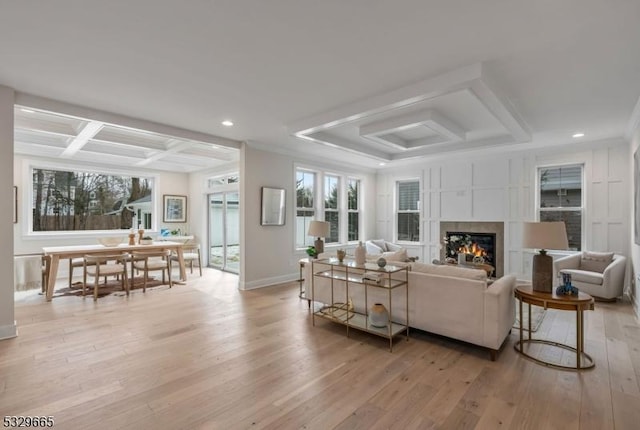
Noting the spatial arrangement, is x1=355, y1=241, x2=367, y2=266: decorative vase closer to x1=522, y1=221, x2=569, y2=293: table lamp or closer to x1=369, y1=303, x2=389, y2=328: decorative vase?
x1=369, y1=303, x2=389, y2=328: decorative vase

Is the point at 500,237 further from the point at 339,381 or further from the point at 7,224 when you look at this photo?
the point at 7,224

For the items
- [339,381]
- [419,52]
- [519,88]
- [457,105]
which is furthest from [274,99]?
[339,381]

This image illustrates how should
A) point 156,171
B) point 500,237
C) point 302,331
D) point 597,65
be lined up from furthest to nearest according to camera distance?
point 156,171
point 500,237
point 302,331
point 597,65

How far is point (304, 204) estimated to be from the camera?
22.2ft

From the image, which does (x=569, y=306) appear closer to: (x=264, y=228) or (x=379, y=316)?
(x=379, y=316)

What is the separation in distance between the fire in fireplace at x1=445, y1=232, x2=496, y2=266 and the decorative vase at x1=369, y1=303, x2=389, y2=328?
3830mm

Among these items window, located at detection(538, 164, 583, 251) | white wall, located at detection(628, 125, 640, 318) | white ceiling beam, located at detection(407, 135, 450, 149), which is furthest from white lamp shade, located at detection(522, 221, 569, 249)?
window, located at detection(538, 164, 583, 251)

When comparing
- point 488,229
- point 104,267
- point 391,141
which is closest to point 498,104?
point 391,141

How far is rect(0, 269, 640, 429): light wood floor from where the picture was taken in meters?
2.04

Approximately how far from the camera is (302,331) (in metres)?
3.53

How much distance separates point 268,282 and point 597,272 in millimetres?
5455

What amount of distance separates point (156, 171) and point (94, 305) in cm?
431

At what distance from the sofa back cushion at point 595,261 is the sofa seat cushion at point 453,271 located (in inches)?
137

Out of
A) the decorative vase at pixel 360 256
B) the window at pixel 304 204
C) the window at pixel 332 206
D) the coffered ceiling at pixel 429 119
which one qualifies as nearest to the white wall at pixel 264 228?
the window at pixel 304 204
